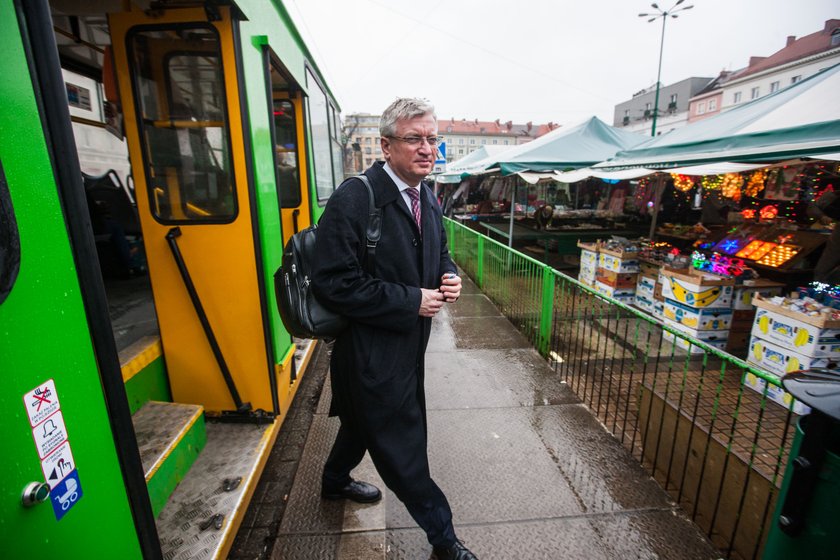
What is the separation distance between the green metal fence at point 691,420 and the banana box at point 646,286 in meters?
1.27

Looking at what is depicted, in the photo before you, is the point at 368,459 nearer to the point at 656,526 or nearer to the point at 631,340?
the point at 656,526

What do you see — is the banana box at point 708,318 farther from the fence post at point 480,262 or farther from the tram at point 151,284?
the tram at point 151,284

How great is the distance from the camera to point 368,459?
114 inches

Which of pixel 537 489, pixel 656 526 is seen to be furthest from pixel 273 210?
pixel 656 526

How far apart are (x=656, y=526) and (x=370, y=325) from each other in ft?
6.90

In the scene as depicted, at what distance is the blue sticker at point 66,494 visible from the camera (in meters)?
1.03

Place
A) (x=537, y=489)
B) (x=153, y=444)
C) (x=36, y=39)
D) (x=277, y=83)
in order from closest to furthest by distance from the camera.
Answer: (x=36, y=39)
(x=153, y=444)
(x=537, y=489)
(x=277, y=83)

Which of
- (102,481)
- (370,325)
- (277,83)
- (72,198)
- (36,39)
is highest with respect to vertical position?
(277,83)

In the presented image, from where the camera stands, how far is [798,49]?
3859 cm

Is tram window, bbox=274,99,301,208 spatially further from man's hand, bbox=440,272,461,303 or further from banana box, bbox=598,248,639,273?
banana box, bbox=598,248,639,273

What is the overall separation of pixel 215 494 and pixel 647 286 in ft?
22.3

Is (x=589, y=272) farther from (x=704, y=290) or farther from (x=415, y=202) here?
(x=415, y=202)

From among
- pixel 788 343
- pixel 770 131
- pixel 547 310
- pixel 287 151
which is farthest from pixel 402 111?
pixel 770 131

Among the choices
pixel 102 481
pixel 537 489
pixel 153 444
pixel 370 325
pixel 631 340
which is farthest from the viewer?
pixel 631 340
